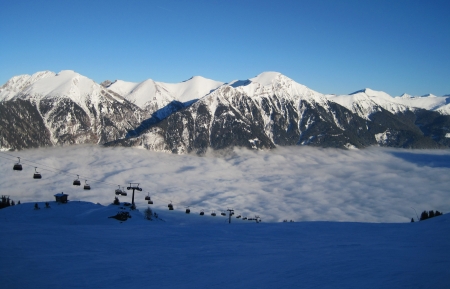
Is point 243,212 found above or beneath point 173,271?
beneath

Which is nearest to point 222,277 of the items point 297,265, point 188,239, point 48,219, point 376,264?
point 297,265

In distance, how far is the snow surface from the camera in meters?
15.7

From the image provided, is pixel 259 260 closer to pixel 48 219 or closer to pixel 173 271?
pixel 173 271

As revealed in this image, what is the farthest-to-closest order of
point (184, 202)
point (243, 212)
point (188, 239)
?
point (184, 202)
point (243, 212)
point (188, 239)

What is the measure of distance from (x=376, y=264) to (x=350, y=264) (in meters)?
1.12

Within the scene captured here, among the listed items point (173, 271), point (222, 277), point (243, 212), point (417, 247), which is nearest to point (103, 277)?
point (173, 271)

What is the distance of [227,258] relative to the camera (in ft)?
67.8

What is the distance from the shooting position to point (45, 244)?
22656mm

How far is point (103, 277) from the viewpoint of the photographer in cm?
1692

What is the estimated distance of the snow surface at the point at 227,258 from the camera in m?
15.7

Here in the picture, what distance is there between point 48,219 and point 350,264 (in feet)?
170

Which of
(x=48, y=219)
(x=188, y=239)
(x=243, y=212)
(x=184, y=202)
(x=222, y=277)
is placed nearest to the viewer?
(x=222, y=277)

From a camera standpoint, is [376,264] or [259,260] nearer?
[376,264]

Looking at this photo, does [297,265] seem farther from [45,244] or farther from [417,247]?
[45,244]
